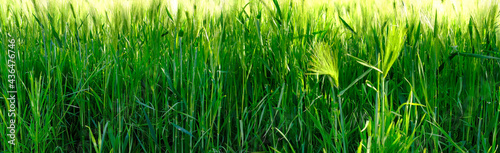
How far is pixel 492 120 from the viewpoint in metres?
1.16

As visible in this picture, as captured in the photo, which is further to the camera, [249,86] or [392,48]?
[249,86]

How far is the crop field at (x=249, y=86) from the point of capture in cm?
118

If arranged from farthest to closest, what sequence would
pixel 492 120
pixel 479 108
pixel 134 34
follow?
pixel 134 34, pixel 479 108, pixel 492 120

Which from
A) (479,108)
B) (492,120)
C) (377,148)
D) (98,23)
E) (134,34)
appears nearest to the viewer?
(377,148)

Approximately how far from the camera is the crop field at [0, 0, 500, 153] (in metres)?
1.18

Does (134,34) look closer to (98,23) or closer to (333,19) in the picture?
(98,23)

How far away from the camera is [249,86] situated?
133cm

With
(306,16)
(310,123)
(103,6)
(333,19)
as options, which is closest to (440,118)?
(310,123)

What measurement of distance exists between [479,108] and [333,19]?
0.68 m

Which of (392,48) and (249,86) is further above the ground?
(392,48)

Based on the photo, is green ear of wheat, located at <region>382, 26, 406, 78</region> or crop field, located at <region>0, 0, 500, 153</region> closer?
green ear of wheat, located at <region>382, 26, 406, 78</region>

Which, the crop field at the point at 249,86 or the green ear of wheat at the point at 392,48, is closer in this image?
the green ear of wheat at the point at 392,48

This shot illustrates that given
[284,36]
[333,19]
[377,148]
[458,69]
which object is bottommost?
[377,148]

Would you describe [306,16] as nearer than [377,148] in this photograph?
No
